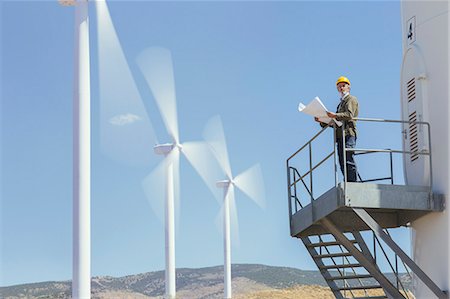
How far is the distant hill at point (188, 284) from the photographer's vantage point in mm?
88188

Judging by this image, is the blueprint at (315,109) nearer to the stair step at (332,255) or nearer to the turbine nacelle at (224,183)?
the stair step at (332,255)


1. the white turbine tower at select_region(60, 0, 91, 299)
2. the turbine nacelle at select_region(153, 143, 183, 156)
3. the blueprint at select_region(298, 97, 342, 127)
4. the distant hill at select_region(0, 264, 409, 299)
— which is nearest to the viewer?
the blueprint at select_region(298, 97, 342, 127)

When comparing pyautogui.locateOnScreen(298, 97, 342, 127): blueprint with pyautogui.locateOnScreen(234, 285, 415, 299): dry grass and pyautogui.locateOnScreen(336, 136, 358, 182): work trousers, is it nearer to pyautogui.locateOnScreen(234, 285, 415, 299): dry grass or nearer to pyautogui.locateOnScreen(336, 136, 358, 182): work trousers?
pyautogui.locateOnScreen(336, 136, 358, 182): work trousers

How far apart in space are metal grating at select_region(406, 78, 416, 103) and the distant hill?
199 ft

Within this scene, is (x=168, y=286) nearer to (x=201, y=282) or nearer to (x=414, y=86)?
(x=414, y=86)

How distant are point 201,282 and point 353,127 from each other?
79.7 meters

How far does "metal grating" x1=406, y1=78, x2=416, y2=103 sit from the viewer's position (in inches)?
886

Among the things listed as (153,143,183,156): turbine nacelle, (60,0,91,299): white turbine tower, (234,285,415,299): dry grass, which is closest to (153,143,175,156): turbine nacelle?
(153,143,183,156): turbine nacelle

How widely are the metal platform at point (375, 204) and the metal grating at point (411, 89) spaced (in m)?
2.51

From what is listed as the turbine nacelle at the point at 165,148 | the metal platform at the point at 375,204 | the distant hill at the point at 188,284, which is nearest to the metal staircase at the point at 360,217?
the metal platform at the point at 375,204

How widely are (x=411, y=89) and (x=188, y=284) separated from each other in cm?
7833

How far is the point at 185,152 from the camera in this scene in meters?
50.5

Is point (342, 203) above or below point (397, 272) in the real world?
above

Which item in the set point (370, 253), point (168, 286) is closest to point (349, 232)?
point (370, 253)
